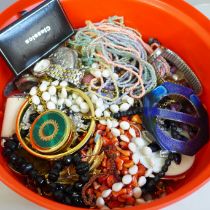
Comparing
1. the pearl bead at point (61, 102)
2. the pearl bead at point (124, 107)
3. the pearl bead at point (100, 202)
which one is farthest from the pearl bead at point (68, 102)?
the pearl bead at point (100, 202)

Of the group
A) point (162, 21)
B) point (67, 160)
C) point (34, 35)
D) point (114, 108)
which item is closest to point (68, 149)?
point (67, 160)

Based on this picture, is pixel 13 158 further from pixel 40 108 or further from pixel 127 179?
pixel 127 179

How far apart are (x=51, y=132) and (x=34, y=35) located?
236 mm

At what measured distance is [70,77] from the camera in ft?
2.77

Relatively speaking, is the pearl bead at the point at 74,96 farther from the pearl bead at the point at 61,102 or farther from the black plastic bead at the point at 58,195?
the black plastic bead at the point at 58,195

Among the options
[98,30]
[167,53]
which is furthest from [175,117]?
[98,30]

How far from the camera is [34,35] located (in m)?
0.84

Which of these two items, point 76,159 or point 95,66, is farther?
point 95,66

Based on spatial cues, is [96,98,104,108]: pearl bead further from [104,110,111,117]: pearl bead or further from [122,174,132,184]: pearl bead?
[122,174,132,184]: pearl bead

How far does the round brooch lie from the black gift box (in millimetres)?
138

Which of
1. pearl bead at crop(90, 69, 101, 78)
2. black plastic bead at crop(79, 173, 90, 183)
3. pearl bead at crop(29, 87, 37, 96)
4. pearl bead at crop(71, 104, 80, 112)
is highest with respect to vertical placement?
pearl bead at crop(29, 87, 37, 96)

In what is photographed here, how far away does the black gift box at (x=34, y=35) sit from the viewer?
81 cm

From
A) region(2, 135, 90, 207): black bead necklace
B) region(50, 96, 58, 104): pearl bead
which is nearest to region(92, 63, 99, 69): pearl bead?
region(50, 96, 58, 104): pearl bead

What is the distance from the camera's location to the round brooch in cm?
75
